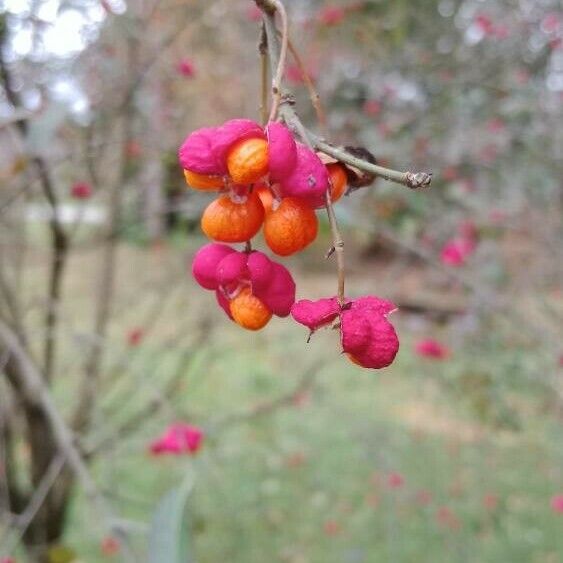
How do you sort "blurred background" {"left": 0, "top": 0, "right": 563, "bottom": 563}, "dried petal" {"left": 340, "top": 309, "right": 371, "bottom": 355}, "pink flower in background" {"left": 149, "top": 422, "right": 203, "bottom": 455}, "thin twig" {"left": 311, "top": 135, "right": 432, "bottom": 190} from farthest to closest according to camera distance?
"blurred background" {"left": 0, "top": 0, "right": 563, "bottom": 563} → "pink flower in background" {"left": 149, "top": 422, "right": 203, "bottom": 455} → "dried petal" {"left": 340, "top": 309, "right": 371, "bottom": 355} → "thin twig" {"left": 311, "top": 135, "right": 432, "bottom": 190}

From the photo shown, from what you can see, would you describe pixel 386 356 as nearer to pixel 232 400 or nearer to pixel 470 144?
pixel 470 144

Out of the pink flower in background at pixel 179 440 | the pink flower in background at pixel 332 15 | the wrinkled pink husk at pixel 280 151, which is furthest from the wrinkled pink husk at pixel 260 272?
the pink flower in background at pixel 332 15

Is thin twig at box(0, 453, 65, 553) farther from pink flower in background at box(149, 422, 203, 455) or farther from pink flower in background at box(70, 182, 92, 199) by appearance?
pink flower in background at box(70, 182, 92, 199)

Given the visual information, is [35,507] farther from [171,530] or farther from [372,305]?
[372,305]

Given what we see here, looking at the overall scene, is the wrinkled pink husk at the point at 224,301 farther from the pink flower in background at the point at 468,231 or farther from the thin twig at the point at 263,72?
the pink flower in background at the point at 468,231

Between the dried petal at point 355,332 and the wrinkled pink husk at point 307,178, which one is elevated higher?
the wrinkled pink husk at point 307,178

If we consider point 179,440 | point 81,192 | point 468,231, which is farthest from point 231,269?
point 468,231

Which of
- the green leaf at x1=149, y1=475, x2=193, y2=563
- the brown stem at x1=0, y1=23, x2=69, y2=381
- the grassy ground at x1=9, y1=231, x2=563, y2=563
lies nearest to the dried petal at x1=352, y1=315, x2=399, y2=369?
the green leaf at x1=149, y1=475, x2=193, y2=563
